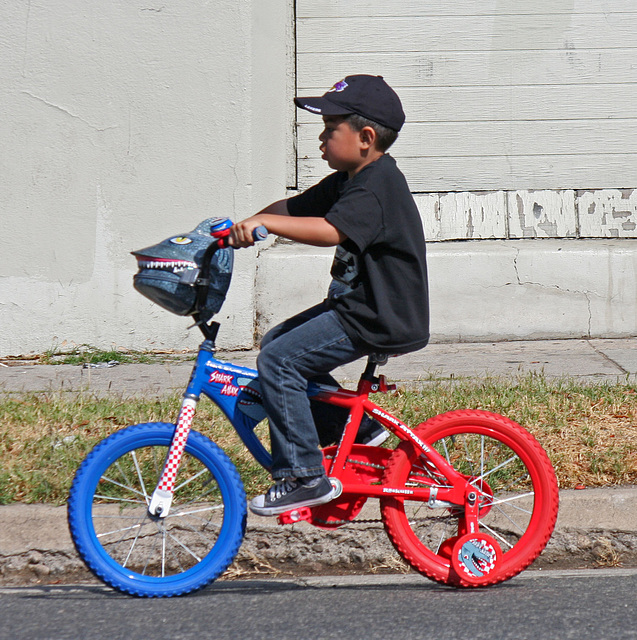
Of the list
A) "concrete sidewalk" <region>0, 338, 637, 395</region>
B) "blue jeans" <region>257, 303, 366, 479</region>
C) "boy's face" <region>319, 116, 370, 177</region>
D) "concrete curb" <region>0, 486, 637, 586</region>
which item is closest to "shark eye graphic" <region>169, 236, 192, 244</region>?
"blue jeans" <region>257, 303, 366, 479</region>

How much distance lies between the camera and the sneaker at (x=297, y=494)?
3.16m

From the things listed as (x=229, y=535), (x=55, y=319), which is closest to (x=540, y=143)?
(x=55, y=319)

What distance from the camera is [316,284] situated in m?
6.72

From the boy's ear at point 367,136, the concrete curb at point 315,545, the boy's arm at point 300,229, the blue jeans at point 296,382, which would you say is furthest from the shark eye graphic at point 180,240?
the concrete curb at point 315,545

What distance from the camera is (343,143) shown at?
3.20m

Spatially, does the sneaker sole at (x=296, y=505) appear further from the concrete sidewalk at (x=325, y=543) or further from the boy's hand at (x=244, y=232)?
the boy's hand at (x=244, y=232)

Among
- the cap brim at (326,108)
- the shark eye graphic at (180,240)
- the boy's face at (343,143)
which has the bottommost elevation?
the shark eye graphic at (180,240)

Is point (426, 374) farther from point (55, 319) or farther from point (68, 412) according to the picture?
point (55, 319)

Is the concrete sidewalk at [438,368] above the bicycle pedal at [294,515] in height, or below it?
above

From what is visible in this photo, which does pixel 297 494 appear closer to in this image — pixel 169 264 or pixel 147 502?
pixel 147 502

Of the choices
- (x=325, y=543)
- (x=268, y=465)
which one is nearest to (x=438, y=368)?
(x=325, y=543)

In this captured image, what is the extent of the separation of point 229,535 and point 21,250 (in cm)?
400

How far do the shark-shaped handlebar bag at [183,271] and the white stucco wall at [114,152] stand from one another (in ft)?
11.4

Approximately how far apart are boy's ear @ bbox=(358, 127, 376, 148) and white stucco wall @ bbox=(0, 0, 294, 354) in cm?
344
